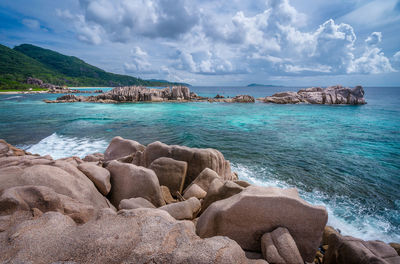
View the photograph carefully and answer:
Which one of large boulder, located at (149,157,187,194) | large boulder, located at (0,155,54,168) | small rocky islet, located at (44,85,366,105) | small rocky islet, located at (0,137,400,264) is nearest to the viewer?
small rocky islet, located at (0,137,400,264)

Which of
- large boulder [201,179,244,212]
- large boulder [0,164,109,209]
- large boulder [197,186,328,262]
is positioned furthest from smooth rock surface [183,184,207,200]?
large boulder [0,164,109,209]

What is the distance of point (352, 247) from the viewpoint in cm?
457

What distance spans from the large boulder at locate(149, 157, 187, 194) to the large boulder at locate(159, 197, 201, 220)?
2344mm

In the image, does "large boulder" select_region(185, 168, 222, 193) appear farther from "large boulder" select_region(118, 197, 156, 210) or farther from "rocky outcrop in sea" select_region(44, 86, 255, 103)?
"rocky outcrop in sea" select_region(44, 86, 255, 103)

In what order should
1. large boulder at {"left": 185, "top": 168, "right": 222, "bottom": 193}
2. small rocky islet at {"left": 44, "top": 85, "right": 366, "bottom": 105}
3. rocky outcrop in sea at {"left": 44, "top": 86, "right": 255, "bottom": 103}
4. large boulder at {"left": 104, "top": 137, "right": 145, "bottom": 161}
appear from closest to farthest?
large boulder at {"left": 185, "top": 168, "right": 222, "bottom": 193} → large boulder at {"left": 104, "top": 137, "right": 145, "bottom": 161} → small rocky islet at {"left": 44, "top": 85, "right": 366, "bottom": 105} → rocky outcrop in sea at {"left": 44, "top": 86, "right": 255, "bottom": 103}

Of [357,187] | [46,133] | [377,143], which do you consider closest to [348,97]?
[377,143]

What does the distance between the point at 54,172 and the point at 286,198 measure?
6.41m

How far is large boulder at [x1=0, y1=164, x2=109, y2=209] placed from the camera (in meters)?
5.20

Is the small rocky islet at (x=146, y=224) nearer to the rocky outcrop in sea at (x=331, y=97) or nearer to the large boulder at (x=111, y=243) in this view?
the large boulder at (x=111, y=243)

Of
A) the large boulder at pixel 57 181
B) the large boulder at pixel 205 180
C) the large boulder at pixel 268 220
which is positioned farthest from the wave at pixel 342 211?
the large boulder at pixel 57 181

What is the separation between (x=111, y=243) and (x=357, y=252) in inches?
207

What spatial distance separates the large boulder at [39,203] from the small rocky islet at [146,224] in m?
0.02

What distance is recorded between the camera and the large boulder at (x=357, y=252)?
4323 millimetres

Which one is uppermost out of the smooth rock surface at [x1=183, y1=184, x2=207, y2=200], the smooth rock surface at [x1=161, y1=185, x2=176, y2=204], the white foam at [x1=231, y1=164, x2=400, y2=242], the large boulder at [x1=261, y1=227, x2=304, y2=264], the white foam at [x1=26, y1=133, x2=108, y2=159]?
the large boulder at [x1=261, y1=227, x2=304, y2=264]
